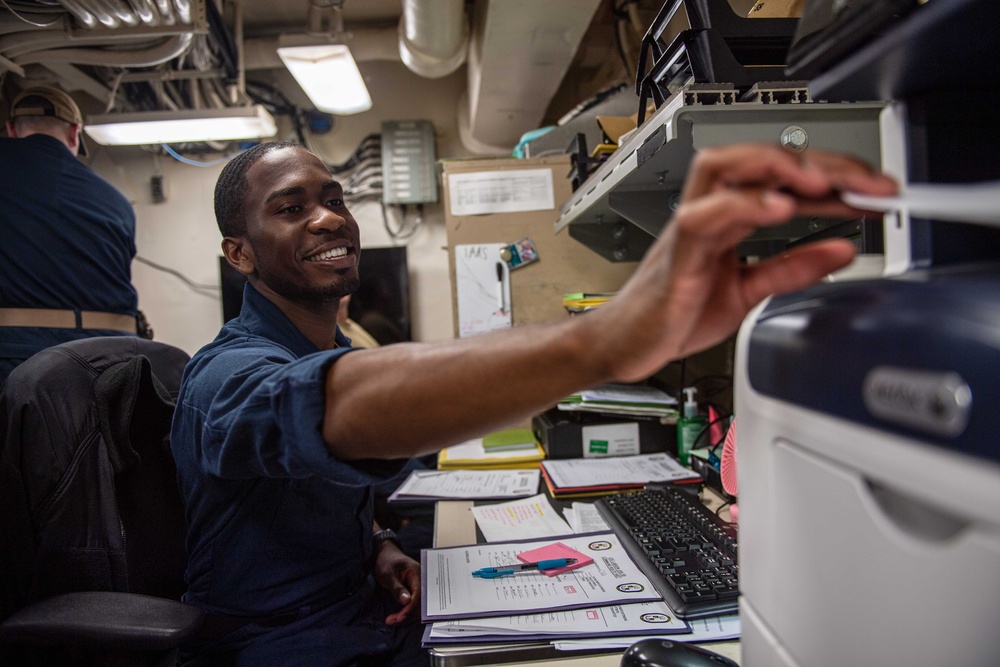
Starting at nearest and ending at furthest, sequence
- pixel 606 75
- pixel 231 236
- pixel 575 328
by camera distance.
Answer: pixel 575 328
pixel 231 236
pixel 606 75

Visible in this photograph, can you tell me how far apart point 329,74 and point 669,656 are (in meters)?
2.53

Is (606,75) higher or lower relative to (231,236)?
higher

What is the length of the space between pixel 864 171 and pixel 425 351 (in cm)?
37

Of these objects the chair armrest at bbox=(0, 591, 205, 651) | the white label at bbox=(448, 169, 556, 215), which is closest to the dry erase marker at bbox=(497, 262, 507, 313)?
the white label at bbox=(448, 169, 556, 215)

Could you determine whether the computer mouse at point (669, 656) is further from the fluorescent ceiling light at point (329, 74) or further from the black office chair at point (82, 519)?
the fluorescent ceiling light at point (329, 74)

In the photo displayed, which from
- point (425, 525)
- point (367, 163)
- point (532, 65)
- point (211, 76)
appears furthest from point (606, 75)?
point (425, 525)

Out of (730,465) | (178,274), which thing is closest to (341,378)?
(730,465)

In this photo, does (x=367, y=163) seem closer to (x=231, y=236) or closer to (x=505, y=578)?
(x=231, y=236)

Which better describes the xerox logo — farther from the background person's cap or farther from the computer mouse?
the background person's cap

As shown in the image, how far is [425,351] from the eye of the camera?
0.56m

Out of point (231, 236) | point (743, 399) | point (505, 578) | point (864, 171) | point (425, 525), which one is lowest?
point (425, 525)

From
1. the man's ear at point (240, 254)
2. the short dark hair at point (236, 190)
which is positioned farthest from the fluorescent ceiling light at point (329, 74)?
the man's ear at point (240, 254)

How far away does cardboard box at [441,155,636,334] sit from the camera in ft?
6.26

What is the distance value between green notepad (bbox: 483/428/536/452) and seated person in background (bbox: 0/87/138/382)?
1353 mm
